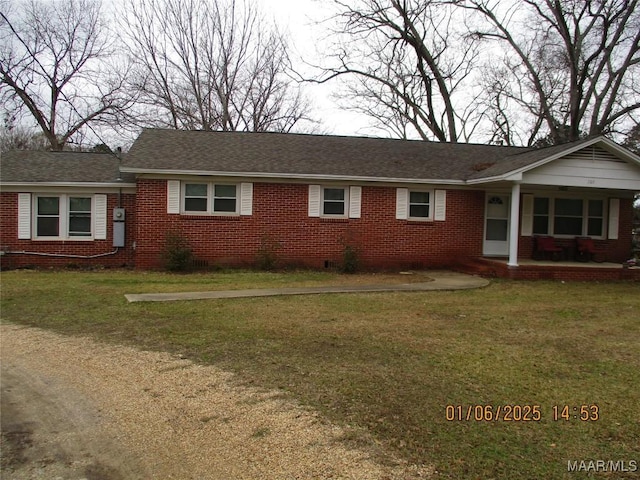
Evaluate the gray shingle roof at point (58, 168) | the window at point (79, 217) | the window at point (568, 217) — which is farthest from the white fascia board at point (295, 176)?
the window at point (568, 217)

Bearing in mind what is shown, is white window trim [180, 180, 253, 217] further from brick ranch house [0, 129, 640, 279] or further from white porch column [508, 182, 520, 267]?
white porch column [508, 182, 520, 267]

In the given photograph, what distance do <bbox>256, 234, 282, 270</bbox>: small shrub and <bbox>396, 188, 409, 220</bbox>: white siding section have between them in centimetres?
386

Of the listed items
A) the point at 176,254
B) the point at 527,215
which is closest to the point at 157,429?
the point at 176,254

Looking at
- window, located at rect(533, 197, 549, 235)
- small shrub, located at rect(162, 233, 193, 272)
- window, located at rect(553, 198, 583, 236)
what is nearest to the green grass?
small shrub, located at rect(162, 233, 193, 272)

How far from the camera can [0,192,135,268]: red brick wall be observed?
1420 cm

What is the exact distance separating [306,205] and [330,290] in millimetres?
4656

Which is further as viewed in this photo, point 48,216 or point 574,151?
point 48,216

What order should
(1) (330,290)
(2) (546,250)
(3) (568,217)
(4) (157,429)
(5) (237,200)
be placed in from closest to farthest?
(4) (157,429) → (1) (330,290) → (5) (237,200) → (2) (546,250) → (3) (568,217)

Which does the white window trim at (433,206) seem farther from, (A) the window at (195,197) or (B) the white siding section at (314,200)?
(A) the window at (195,197)

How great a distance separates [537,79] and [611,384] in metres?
26.8

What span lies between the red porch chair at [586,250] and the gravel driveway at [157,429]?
14.2 m

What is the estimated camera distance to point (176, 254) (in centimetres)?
1337
